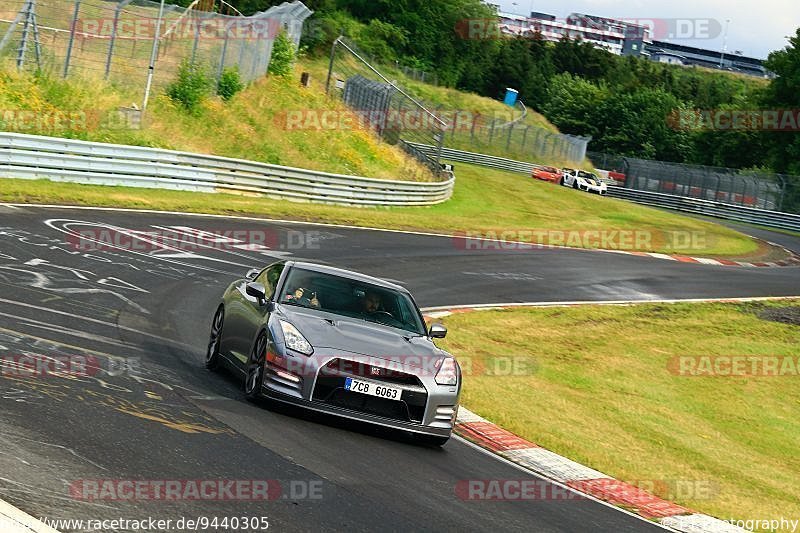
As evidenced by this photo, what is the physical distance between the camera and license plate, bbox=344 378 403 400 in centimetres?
940

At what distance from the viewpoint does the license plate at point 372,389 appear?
9.40 m

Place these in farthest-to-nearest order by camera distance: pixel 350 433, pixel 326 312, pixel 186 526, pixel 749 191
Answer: pixel 749 191 < pixel 326 312 < pixel 350 433 < pixel 186 526

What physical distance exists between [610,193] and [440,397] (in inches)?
2409

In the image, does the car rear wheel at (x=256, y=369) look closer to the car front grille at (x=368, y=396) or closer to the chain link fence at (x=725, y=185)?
the car front grille at (x=368, y=396)

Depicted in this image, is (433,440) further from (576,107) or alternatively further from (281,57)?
(576,107)

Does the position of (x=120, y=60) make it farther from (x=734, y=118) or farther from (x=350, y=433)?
(x=734, y=118)

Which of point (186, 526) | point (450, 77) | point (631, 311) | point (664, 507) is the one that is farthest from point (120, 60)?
point (450, 77)

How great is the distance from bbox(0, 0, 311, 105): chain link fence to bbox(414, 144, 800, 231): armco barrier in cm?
1918

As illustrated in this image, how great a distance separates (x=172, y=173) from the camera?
29.2 m

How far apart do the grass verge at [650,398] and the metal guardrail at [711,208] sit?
37399mm

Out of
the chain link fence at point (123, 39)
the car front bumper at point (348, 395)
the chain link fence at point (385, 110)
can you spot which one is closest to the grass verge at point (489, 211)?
the chain link fence at point (385, 110)

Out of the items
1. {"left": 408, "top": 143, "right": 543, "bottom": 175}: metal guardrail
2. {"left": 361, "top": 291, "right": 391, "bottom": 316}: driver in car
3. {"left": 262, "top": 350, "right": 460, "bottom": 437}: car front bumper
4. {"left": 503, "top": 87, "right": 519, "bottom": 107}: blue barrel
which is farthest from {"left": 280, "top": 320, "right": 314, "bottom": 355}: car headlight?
{"left": 503, "top": 87, "right": 519, "bottom": 107}: blue barrel

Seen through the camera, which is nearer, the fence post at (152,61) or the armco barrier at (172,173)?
the armco barrier at (172,173)

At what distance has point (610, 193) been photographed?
69375 millimetres
